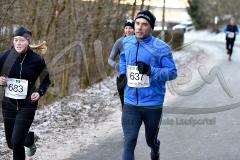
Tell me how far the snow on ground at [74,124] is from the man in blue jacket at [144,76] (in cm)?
189

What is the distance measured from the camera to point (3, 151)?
22.6 ft

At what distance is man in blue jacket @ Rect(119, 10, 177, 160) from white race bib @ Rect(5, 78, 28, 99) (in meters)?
1.20

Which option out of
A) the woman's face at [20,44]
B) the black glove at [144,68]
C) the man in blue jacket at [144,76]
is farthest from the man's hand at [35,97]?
the black glove at [144,68]

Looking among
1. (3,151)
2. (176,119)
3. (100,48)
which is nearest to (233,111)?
→ (176,119)

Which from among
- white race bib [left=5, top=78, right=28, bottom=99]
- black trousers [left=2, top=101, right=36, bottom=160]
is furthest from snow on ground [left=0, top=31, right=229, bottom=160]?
white race bib [left=5, top=78, right=28, bottom=99]

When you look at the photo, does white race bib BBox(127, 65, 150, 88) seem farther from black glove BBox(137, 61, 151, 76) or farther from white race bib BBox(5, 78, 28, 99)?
white race bib BBox(5, 78, 28, 99)

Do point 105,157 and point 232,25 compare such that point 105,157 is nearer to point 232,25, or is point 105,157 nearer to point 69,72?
Answer: point 69,72

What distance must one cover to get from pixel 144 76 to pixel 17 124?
5.10 feet

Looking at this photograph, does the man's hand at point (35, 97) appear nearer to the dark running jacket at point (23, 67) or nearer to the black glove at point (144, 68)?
the dark running jacket at point (23, 67)

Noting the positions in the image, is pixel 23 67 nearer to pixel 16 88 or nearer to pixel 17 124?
pixel 16 88

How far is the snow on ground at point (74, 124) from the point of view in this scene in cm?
723

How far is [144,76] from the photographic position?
5227mm

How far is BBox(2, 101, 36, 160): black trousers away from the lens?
5.46 meters

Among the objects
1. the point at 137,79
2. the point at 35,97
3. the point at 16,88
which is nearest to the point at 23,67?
the point at 16,88
